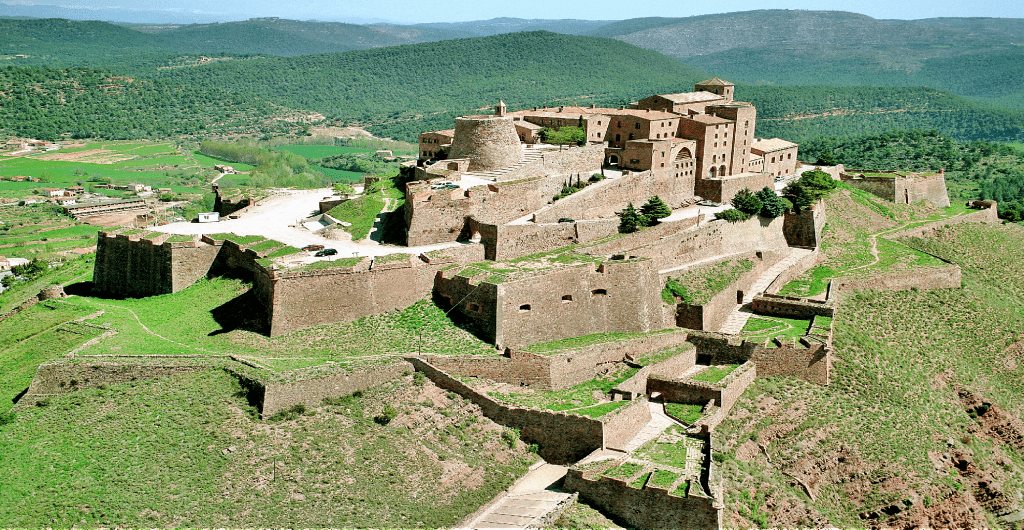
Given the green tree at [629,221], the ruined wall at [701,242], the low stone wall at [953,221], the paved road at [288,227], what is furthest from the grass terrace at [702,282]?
the low stone wall at [953,221]

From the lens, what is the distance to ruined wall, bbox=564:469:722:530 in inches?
952

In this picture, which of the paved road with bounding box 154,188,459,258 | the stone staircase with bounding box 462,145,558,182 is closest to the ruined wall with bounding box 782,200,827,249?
the stone staircase with bounding box 462,145,558,182

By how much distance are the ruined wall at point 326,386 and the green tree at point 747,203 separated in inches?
923

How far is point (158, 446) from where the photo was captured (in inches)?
1043

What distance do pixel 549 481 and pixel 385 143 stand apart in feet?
397

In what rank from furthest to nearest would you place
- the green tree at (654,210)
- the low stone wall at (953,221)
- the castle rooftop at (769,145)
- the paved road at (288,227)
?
the castle rooftop at (769,145), the low stone wall at (953,221), the green tree at (654,210), the paved road at (288,227)

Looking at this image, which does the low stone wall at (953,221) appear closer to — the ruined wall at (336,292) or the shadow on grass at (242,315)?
the ruined wall at (336,292)

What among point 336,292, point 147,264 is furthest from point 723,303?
point 147,264

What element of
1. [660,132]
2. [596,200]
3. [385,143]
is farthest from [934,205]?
[385,143]

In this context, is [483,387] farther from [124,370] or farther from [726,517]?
[124,370]

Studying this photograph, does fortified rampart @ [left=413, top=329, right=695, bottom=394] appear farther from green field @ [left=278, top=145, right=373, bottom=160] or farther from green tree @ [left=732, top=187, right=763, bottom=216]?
green field @ [left=278, top=145, right=373, bottom=160]

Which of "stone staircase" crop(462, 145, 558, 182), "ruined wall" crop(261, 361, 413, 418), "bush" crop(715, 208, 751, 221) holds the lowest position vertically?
"ruined wall" crop(261, 361, 413, 418)

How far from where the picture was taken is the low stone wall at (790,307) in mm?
39000

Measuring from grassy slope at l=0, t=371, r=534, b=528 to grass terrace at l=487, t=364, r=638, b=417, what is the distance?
1.59 meters
